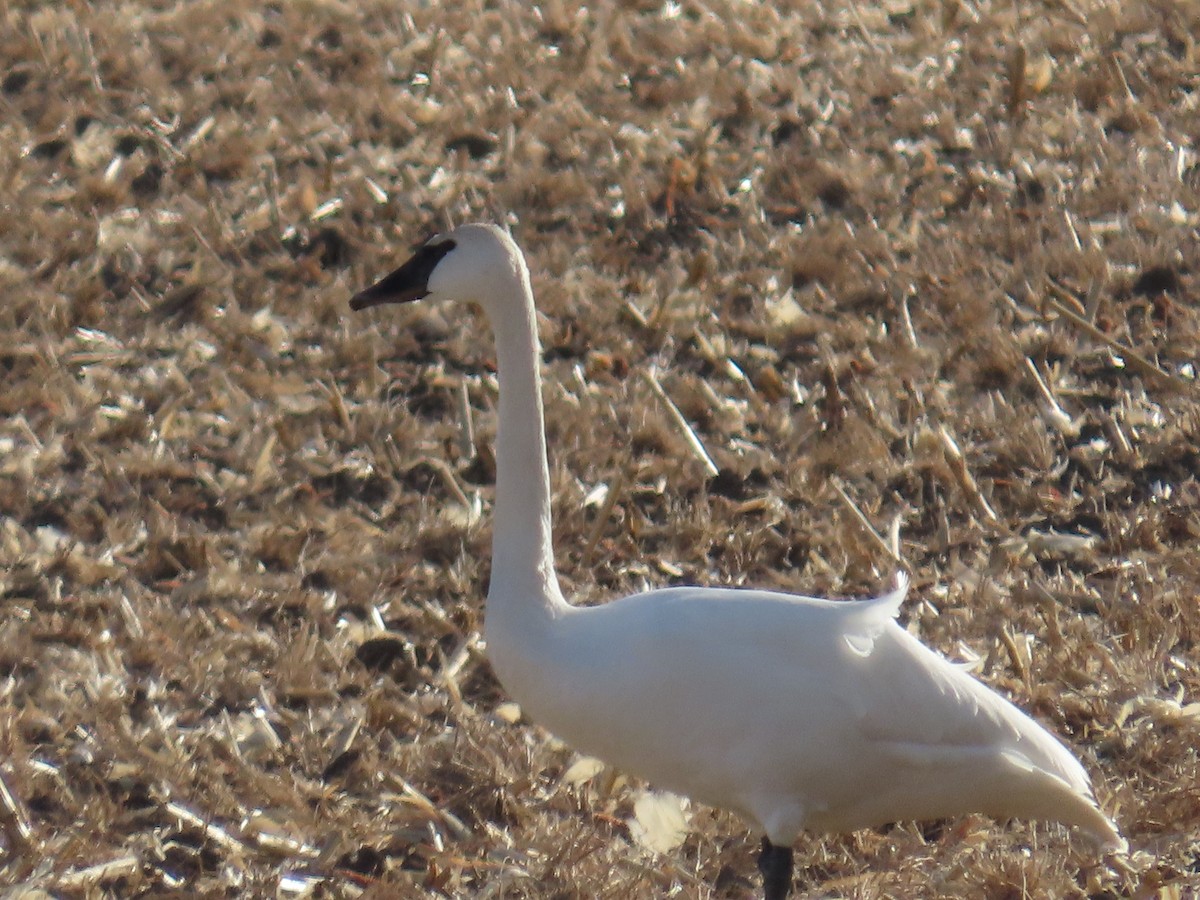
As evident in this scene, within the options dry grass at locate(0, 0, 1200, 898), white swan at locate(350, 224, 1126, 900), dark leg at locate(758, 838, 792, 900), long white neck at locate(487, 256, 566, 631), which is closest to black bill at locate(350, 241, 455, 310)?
long white neck at locate(487, 256, 566, 631)

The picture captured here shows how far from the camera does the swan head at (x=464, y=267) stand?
3.71 metres

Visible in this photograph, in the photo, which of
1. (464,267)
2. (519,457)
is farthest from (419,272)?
(519,457)

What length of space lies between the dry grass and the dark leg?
224mm

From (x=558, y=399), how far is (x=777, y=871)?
98.5 inches

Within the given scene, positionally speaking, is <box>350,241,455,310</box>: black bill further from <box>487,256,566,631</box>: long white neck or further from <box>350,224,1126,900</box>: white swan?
<box>350,224,1126,900</box>: white swan

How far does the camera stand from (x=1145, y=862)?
3.59 meters

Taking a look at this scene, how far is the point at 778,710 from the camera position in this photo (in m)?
3.39

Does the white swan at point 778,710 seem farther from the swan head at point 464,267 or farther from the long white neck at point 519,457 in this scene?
the swan head at point 464,267

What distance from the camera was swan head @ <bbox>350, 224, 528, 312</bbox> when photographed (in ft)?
12.2

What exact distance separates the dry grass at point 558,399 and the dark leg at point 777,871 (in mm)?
224

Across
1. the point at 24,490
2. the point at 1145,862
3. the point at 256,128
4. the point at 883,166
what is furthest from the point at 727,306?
the point at 1145,862

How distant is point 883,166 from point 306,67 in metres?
2.41

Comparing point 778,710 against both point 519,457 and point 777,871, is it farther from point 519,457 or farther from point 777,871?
point 519,457

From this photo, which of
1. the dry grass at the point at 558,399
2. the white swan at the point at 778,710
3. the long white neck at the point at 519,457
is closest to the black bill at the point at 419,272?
the long white neck at the point at 519,457
